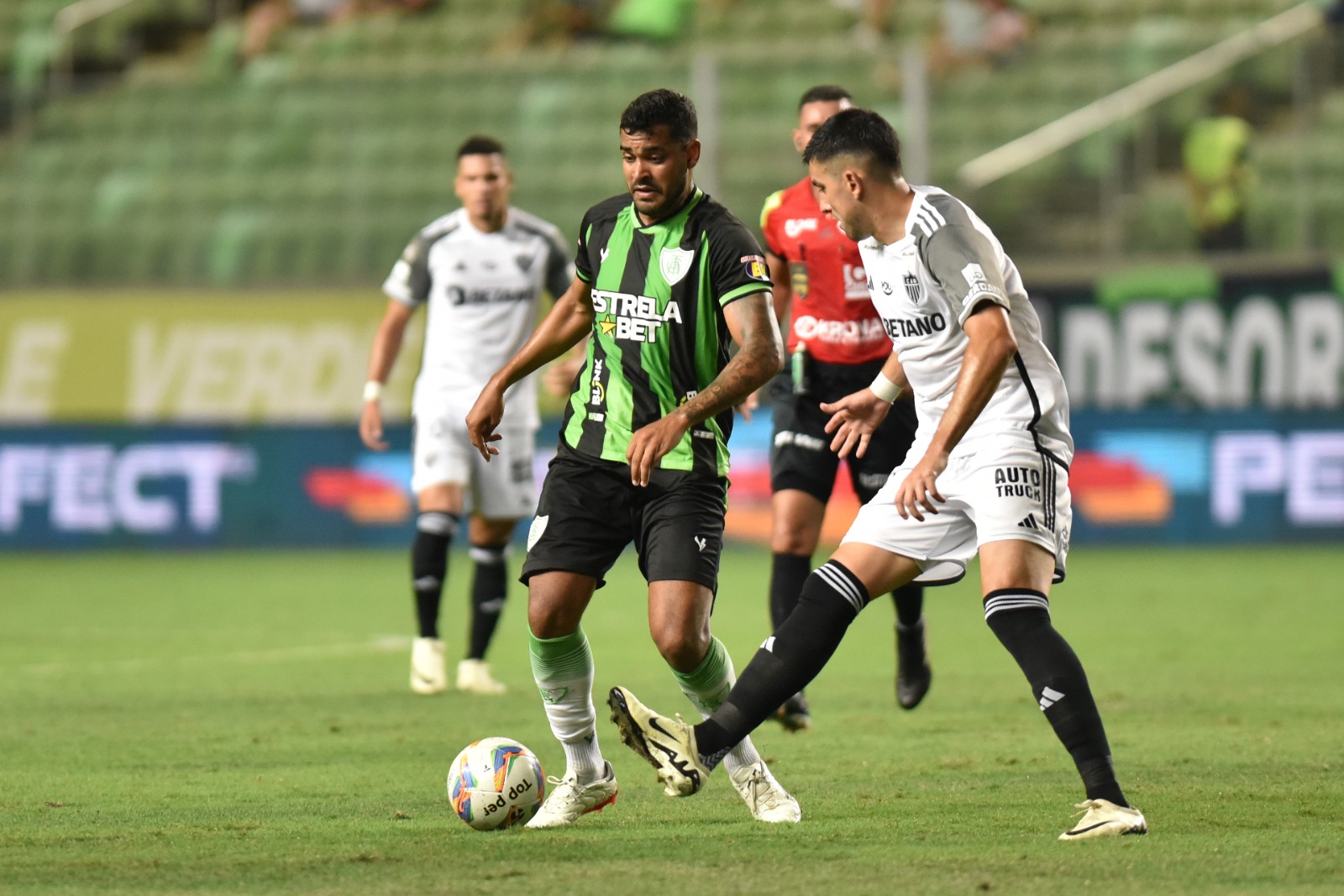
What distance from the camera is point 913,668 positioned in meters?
8.10

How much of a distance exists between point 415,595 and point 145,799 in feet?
10.6

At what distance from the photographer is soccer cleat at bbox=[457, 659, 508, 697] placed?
8977 millimetres

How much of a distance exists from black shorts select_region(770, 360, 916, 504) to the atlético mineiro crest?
231 cm

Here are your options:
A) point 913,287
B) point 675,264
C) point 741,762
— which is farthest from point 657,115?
point 741,762

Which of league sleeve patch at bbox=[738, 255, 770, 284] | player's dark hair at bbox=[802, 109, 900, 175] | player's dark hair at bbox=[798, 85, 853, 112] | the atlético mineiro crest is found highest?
player's dark hair at bbox=[798, 85, 853, 112]

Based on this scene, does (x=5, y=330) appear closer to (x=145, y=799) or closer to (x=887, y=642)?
(x=887, y=642)

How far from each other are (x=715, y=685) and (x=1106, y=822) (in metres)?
1.20

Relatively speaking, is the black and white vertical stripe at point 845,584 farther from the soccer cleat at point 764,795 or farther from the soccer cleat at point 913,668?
the soccer cleat at point 913,668

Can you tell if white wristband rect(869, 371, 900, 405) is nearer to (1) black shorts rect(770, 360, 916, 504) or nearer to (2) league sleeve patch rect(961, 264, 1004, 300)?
(2) league sleeve patch rect(961, 264, 1004, 300)

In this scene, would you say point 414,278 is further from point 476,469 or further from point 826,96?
point 826,96

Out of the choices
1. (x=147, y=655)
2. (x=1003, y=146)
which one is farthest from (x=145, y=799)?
(x=1003, y=146)

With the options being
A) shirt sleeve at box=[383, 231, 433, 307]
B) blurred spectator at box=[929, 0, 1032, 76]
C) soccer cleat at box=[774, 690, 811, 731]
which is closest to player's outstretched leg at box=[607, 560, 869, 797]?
soccer cleat at box=[774, 690, 811, 731]

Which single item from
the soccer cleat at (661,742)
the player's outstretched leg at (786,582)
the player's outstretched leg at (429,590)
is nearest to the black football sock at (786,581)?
the player's outstretched leg at (786,582)

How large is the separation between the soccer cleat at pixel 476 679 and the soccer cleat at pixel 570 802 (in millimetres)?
3201
